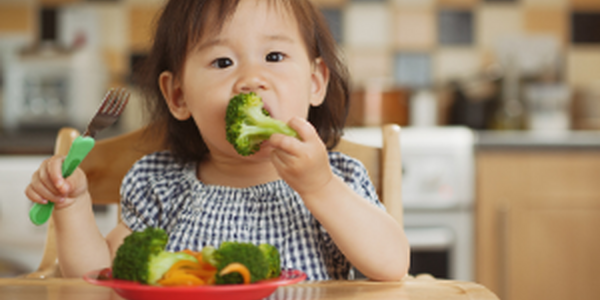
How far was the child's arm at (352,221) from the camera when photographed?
72cm

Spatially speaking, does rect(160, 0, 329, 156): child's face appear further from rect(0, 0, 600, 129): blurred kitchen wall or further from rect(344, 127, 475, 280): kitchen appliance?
rect(0, 0, 600, 129): blurred kitchen wall

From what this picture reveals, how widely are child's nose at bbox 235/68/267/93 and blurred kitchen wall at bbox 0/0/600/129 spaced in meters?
1.95

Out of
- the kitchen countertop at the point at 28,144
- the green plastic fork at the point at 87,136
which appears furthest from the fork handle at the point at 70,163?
the kitchen countertop at the point at 28,144

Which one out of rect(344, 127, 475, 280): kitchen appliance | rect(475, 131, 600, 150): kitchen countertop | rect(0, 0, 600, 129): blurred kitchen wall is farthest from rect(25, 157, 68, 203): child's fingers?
rect(0, 0, 600, 129): blurred kitchen wall

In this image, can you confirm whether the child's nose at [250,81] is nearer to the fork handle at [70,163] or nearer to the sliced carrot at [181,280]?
the fork handle at [70,163]

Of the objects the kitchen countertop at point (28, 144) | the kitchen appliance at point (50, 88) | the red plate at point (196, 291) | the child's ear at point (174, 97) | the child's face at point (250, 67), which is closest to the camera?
the red plate at point (196, 291)

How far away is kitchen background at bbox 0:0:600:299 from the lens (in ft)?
6.91

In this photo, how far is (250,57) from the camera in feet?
2.80

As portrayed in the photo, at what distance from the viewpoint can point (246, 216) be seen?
94 centimetres

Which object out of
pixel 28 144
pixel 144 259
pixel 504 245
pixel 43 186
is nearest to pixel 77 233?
pixel 43 186

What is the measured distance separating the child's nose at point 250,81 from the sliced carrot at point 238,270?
34 centimetres

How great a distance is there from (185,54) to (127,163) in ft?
0.97

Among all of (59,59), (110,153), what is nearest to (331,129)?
(110,153)

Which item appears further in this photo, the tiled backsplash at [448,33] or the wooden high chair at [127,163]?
the tiled backsplash at [448,33]
